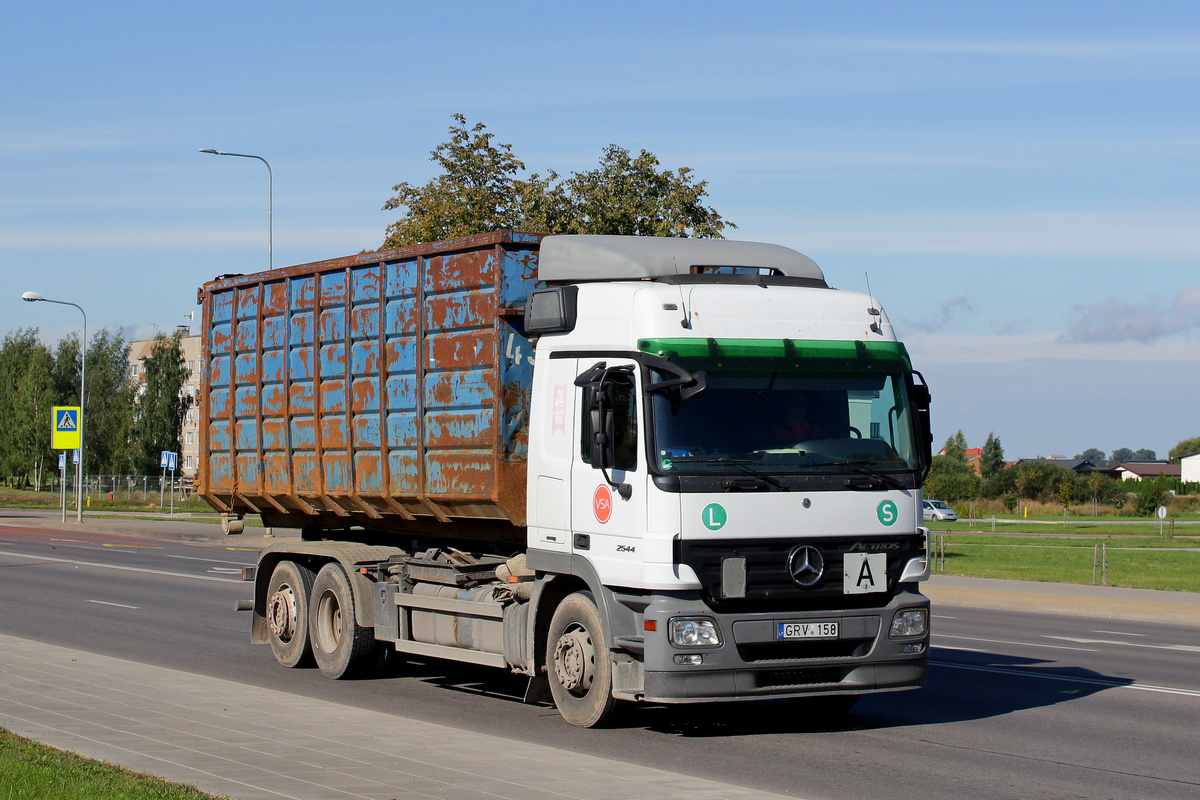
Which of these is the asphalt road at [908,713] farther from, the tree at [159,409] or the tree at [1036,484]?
the tree at [1036,484]

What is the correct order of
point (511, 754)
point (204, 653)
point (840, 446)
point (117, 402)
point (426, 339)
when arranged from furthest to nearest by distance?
point (117, 402) → point (204, 653) → point (426, 339) → point (840, 446) → point (511, 754)

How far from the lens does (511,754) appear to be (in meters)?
Answer: 8.14

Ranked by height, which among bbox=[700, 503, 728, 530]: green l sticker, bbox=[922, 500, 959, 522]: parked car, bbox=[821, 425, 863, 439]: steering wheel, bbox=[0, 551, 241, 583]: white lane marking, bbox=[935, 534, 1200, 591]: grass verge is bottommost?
bbox=[922, 500, 959, 522]: parked car

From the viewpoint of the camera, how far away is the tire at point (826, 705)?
33.2ft

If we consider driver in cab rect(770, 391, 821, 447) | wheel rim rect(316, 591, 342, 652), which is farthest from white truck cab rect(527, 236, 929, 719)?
wheel rim rect(316, 591, 342, 652)

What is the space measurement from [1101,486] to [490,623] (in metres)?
89.7

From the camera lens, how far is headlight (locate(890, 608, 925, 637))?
29.9 feet

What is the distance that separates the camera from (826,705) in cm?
1016

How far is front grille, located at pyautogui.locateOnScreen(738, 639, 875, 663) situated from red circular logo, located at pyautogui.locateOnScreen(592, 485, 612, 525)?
123 cm

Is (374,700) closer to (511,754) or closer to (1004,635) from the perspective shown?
(511,754)

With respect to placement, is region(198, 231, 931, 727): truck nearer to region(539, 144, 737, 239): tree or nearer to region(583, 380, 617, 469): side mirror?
region(583, 380, 617, 469): side mirror

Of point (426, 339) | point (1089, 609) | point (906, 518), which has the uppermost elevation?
point (426, 339)

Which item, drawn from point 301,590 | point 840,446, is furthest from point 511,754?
point 301,590

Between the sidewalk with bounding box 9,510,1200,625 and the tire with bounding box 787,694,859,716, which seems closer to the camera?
the tire with bounding box 787,694,859,716
